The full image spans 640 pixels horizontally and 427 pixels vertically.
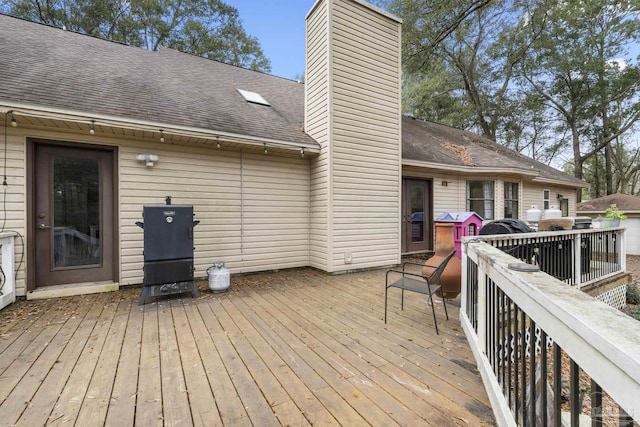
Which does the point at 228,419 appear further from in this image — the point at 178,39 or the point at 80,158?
the point at 178,39

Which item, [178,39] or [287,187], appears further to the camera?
[178,39]

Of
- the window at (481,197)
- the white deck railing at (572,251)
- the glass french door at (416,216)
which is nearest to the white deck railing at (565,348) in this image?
the white deck railing at (572,251)

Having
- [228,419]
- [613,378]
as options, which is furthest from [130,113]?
[613,378]

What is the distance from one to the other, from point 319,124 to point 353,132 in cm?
69

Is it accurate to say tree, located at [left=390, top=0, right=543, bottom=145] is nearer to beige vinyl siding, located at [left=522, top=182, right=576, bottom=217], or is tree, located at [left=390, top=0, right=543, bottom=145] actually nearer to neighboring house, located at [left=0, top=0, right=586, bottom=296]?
neighboring house, located at [left=0, top=0, right=586, bottom=296]

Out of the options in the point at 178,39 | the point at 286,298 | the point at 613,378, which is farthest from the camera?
the point at 178,39

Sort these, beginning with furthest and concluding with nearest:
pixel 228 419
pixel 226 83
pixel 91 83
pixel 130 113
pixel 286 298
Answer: pixel 226 83 → pixel 91 83 → pixel 130 113 → pixel 286 298 → pixel 228 419

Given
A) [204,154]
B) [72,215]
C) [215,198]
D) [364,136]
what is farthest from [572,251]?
[72,215]

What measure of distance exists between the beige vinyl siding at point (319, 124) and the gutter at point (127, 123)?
487 mm

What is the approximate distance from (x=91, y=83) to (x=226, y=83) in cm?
302

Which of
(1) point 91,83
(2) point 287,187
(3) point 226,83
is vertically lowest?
Answer: (2) point 287,187

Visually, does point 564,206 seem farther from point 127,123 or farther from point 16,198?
point 16,198

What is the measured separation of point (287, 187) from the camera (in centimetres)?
578

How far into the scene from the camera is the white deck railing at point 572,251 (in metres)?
3.83
